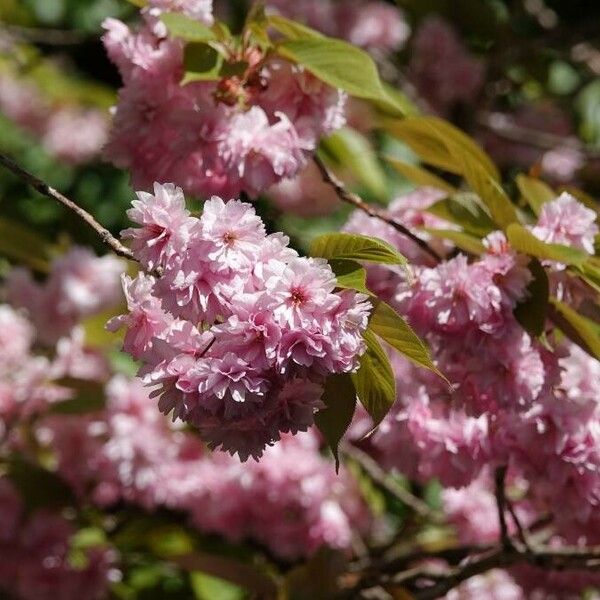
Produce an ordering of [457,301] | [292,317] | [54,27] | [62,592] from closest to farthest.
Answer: [292,317] < [457,301] < [62,592] < [54,27]

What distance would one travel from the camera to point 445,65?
264 centimetres

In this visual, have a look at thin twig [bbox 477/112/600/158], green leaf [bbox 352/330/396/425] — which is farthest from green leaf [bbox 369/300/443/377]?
thin twig [bbox 477/112/600/158]

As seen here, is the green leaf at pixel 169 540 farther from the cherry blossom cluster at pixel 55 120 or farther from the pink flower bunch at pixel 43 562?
the cherry blossom cluster at pixel 55 120

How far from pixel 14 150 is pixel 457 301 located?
2218 millimetres

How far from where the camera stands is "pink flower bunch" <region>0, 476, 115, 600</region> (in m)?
1.97

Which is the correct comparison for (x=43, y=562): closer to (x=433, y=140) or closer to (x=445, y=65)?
(x=433, y=140)

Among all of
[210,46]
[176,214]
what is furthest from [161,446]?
[176,214]

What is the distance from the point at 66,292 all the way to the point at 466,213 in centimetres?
95

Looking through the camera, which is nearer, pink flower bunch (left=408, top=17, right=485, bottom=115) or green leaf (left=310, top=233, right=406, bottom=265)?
green leaf (left=310, top=233, right=406, bottom=265)

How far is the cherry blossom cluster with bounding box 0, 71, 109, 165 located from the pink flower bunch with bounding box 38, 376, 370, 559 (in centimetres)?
112

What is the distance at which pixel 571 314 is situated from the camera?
3.78 feet

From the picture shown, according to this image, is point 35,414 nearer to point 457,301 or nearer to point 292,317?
point 457,301

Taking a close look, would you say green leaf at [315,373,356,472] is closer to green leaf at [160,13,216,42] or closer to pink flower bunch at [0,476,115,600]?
green leaf at [160,13,216,42]

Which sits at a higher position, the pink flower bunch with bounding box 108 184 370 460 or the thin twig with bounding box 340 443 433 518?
the pink flower bunch with bounding box 108 184 370 460
